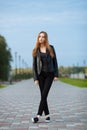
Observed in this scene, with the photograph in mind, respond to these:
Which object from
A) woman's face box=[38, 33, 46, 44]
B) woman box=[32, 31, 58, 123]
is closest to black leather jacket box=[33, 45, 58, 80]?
woman box=[32, 31, 58, 123]

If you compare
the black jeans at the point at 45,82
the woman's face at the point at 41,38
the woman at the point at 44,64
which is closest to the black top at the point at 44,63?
the woman at the point at 44,64

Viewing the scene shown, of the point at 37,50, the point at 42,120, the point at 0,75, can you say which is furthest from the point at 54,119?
the point at 0,75

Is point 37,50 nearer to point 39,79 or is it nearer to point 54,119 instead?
point 39,79

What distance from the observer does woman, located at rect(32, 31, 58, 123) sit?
25.9ft

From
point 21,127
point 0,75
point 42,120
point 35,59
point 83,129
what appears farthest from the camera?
point 0,75

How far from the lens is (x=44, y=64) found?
7918 millimetres

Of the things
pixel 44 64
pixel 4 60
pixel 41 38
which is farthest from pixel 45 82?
pixel 4 60

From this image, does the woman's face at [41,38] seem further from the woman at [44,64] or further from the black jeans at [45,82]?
the black jeans at [45,82]

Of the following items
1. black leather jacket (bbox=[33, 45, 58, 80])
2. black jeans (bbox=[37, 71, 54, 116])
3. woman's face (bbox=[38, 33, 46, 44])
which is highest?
woman's face (bbox=[38, 33, 46, 44])

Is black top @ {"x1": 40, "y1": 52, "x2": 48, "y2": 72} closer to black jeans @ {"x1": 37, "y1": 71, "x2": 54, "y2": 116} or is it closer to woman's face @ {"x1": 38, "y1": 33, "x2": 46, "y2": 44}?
black jeans @ {"x1": 37, "y1": 71, "x2": 54, "y2": 116}

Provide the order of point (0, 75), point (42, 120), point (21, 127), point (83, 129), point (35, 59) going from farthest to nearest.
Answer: point (0, 75) < point (42, 120) < point (35, 59) < point (21, 127) < point (83, 129)

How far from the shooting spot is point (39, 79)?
26.3ft

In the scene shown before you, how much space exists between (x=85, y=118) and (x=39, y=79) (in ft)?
5.30

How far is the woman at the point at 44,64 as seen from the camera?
7.91 metres
